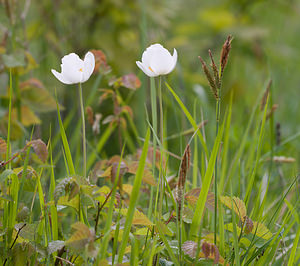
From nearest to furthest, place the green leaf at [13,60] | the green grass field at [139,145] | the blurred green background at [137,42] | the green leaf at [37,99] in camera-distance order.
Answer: the green grass field at [139,145] → the green leaf at [13,60] → the green leaf at [37,99] → the blurred green background at [137,42]

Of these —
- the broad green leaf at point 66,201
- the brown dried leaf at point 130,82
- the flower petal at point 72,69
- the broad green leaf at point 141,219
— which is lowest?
the broad green leaf at point 141,219

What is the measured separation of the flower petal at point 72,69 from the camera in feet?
3.18

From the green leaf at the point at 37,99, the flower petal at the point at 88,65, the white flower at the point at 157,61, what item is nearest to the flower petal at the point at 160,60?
the white flower at the point at 157,61

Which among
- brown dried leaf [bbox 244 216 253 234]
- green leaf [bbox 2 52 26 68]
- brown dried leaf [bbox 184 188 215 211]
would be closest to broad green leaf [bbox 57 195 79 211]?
brown dried leaf [bbox 184 188 215 211]

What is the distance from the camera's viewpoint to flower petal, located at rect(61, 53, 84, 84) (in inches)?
38.1

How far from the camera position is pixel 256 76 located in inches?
171

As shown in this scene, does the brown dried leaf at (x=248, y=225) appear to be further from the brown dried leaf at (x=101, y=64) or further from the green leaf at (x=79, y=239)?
the brown dried leaf at (x=101, y=64)

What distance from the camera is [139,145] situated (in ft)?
5.39

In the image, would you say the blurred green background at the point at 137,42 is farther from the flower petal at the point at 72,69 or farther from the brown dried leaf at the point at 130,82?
the flower petal at the point at 72,69

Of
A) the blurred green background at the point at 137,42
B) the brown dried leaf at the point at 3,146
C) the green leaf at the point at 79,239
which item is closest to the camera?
the green leaf at the point at 79,239

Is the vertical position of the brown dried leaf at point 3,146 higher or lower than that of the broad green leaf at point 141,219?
higher

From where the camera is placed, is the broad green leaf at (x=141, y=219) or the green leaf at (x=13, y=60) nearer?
the broad green leaf at (x=141, y=219)

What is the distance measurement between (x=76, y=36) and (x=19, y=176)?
76.5 inches

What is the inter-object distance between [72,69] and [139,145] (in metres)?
0.71
